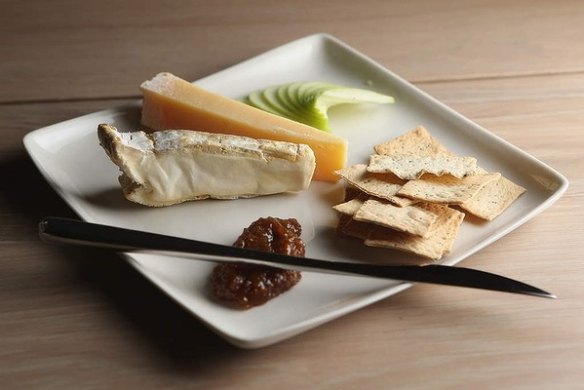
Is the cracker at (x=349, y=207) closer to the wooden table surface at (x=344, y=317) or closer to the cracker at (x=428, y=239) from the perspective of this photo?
the cracker at (x=428, y=239)

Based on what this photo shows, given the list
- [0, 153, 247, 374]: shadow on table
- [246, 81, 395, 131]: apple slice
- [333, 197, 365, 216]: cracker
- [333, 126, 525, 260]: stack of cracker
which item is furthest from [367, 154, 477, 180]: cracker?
[0, 153, 247, 374]: shadow on table

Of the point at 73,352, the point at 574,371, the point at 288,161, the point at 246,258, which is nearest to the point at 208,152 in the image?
the point at 288,161

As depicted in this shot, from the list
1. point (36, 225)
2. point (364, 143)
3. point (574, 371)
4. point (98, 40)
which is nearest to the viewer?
point (574, 371)

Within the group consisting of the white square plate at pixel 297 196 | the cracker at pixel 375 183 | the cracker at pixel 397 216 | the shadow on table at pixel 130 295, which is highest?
the cracker at pixel 397 216

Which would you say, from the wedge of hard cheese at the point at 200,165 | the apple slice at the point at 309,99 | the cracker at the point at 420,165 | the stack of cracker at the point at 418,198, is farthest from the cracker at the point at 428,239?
the apple slice at the point at 309,99

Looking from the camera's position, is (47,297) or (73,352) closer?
(73,352)

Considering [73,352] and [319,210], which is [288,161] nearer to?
[319,210]

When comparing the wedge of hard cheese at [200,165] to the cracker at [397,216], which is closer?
the cracker at [397,216]
